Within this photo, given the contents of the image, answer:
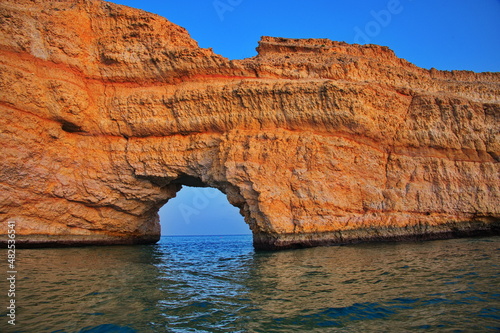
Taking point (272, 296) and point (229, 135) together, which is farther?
point (229, 135)

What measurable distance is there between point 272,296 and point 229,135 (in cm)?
906

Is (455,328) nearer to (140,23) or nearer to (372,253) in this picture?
(372,253)

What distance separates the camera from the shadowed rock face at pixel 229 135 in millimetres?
13570

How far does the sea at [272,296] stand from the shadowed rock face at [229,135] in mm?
3948

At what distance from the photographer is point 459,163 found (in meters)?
14.5

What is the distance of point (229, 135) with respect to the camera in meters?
14.4

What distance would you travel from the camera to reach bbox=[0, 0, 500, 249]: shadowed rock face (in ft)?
44.5

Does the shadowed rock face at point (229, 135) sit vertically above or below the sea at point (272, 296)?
above

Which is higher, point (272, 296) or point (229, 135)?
point (229, 135)

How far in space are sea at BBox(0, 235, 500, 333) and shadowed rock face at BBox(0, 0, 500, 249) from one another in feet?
13.0

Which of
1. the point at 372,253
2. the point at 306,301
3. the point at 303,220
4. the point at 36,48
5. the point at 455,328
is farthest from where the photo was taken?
the point at 36,48

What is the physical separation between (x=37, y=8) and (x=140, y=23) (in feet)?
15.0

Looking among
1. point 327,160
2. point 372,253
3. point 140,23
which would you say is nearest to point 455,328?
point 372,253

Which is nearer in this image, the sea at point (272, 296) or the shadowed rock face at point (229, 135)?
the sea at point (272, 296)
